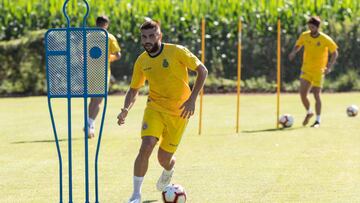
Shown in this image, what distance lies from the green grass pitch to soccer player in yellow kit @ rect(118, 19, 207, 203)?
2.30ft

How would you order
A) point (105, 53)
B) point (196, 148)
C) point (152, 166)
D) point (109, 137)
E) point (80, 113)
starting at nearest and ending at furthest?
1. point (105, 53)
2. point (152, 166)
3. point (196, 148)
4. point (109, 137)
5. point (80, 113)

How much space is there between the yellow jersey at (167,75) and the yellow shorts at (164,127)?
0.07m

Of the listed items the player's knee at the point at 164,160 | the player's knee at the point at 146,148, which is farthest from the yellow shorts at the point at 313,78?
the player's knee at the point at 146,148

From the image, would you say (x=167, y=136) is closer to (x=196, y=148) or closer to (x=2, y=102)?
(x=196, y=148)

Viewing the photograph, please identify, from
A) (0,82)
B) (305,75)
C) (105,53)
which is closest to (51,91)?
(105,53)

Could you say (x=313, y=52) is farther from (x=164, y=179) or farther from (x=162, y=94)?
(x=162, y=94)

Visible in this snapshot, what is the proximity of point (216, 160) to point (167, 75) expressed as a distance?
392 centimetres

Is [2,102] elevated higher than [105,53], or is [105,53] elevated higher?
[105,53]

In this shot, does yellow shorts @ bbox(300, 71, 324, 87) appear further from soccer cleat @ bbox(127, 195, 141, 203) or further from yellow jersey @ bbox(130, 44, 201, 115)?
soccer cleat @ bbox(127, 195, 141, 203)

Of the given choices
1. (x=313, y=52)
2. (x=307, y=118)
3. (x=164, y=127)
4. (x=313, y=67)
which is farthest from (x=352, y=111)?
(x=164, y=127)

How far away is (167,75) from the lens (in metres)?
11.3

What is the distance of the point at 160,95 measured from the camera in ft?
37.4

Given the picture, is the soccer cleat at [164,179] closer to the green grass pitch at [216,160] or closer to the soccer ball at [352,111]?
the green grass pitch at [216,160]

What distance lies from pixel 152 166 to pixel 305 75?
6592mm
